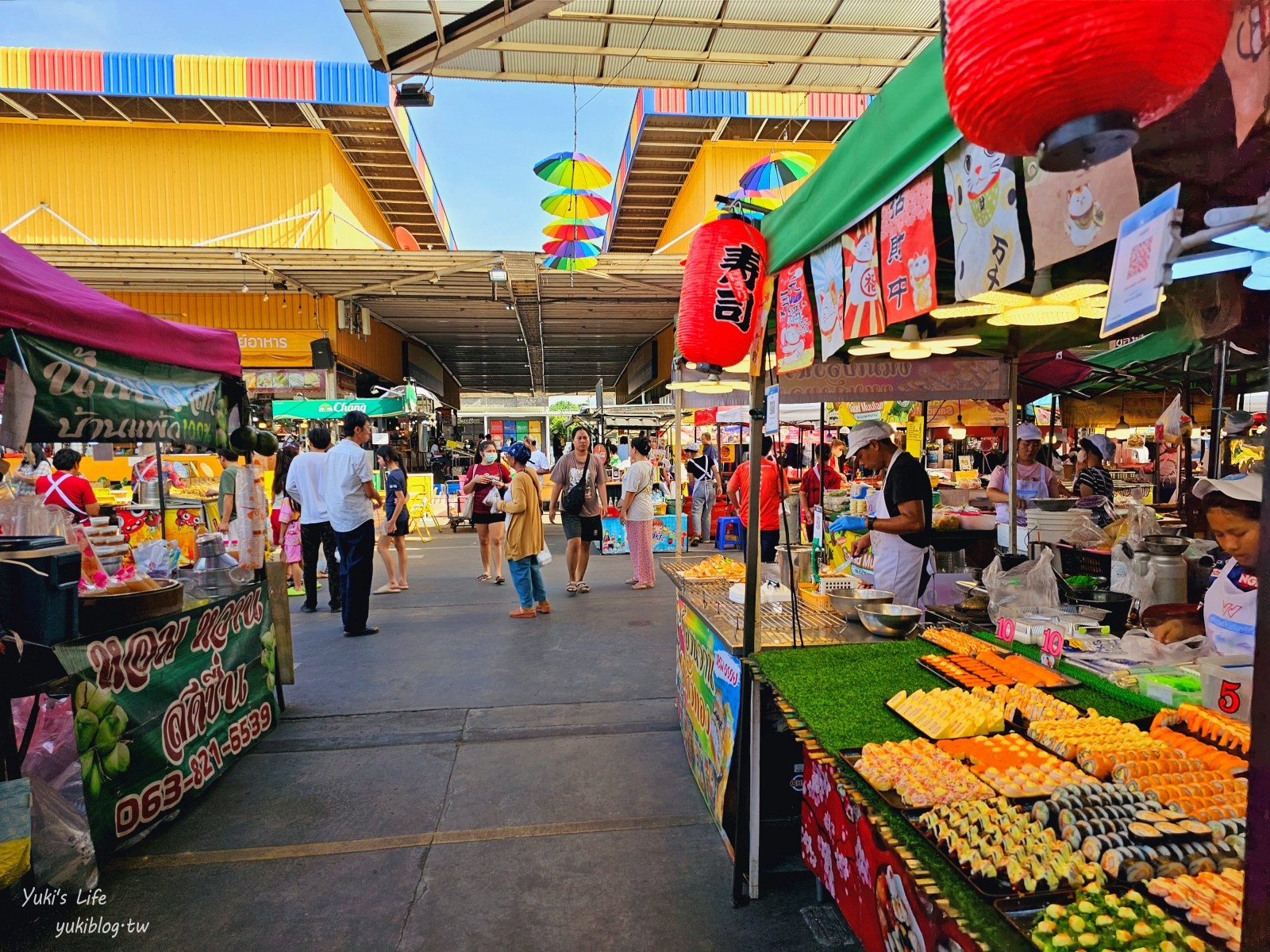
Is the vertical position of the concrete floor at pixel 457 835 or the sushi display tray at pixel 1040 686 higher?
the sushi display tray at pixel 1040 686

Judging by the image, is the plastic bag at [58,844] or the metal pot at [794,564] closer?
the plastic bag at [58,844]

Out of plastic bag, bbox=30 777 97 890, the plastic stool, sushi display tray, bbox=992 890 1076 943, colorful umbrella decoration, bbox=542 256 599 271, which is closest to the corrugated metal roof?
plastic bag, bbox=30 777 97 890

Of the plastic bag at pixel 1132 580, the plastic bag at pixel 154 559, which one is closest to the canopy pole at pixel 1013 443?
the plastic bag at pixel 1132 580

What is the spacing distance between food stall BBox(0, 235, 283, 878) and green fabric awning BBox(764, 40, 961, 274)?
3.48m

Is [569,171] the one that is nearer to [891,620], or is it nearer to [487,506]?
[487,506]

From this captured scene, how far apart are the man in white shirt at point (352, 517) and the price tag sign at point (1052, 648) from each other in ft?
19.0

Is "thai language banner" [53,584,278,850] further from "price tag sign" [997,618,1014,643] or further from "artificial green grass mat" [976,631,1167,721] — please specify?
"price tag sign" [997,618,1014,643]

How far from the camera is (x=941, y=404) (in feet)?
37.3

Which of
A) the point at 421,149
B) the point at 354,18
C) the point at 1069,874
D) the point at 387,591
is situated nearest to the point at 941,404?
the point at 387,591

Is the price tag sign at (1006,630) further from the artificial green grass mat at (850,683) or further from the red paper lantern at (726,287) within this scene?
the red paper lantern at (726,287)

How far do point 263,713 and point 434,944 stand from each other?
107 inches

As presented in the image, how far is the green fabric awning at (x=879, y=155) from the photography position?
5.88ft

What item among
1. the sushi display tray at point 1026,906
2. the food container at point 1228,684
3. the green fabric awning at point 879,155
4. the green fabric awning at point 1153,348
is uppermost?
the green fabric awning at point 879,155

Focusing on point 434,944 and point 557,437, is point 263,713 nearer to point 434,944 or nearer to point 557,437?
point 434,944
